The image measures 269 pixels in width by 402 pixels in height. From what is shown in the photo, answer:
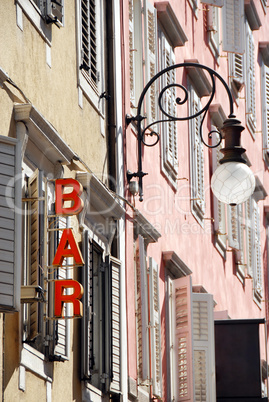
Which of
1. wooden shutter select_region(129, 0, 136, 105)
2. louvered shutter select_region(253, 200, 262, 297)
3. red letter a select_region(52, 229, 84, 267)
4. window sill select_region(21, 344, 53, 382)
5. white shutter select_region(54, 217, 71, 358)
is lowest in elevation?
window sill select_region(21, 344, 53, 382)

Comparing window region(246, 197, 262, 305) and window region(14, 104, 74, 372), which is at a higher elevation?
window region(246, 197, 262, 305)

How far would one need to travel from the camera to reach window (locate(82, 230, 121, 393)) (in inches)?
495

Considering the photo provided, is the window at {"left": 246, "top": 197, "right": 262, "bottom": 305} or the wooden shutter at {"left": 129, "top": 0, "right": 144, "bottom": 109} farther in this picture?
A: the window at {"left": 246, "top": 197, "right": 262, "bottom": 305}

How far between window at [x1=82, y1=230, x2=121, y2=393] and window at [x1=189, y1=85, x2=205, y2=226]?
5.31 meters

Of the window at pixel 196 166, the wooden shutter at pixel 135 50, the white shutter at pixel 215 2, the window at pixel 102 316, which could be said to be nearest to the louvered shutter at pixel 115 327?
the window at pixel 102 316

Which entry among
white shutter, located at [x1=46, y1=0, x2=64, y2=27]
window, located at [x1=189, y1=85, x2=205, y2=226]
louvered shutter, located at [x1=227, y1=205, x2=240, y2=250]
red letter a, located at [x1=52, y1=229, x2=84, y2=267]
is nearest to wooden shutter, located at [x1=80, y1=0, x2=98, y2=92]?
white shutter, located at [x1=46, y1=0, x2=64, y2=27]

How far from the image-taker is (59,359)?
11.0 m

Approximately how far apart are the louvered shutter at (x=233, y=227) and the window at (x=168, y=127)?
434cm

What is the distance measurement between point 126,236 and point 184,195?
3.73 m

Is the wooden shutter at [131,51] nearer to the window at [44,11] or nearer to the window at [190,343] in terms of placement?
the window at [190,343]

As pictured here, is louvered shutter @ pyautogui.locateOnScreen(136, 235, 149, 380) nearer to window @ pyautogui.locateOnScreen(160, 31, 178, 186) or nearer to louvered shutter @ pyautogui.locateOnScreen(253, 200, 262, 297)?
window @ pyautogui.locateOnScreen(160, 31, 178, 186)

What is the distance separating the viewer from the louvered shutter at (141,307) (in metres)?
14.4

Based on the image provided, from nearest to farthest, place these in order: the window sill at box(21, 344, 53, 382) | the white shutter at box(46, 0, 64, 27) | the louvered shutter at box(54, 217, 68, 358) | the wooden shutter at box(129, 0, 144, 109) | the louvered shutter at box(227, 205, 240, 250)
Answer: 1. the window sill at box(21, 344, 53, 382)
2. the louvered shutter at box(54, 217, 68, 358)
3. the white shutter at box(46, 0, 64, 27)
4. the wooden shutter at box(129, 0, 144, 109)
5. the louvered shutter at box(227, 205, 240, 250)

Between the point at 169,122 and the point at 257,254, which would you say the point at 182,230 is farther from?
the point at 257,254
